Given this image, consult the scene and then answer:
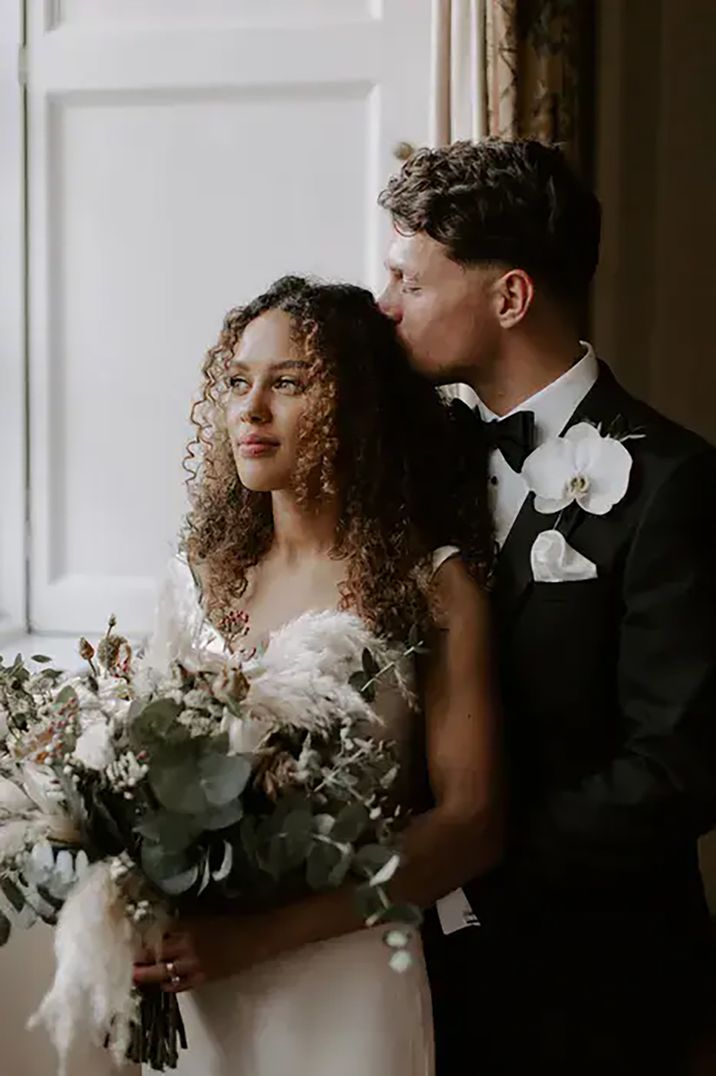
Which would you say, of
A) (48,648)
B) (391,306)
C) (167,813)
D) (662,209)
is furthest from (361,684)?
(662,209)

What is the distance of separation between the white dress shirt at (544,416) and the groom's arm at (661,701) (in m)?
0.16

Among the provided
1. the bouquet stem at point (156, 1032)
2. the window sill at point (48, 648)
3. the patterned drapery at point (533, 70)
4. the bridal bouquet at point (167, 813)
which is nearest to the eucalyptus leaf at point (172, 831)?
the bridal bouquet at point (167, 813)

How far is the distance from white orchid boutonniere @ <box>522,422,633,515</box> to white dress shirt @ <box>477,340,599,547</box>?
0.02m

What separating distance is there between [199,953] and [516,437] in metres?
0.66

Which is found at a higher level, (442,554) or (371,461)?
(371,461)

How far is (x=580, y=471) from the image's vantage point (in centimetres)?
151

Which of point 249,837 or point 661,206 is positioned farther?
point 661,206

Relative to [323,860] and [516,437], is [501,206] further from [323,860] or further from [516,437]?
[323,860]

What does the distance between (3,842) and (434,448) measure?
631mm

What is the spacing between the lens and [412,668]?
1462 mm

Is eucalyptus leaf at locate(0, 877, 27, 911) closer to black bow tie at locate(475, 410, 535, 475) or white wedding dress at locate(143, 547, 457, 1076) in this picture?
white wedding dress at locate(143, 547, 457, 1076)

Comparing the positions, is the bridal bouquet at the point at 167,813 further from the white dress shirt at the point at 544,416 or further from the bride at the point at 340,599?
the white dress shirt at the point at 544,416

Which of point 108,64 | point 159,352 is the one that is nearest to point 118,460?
point 159,352

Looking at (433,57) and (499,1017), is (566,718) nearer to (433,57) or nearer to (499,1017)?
(499,1017)
